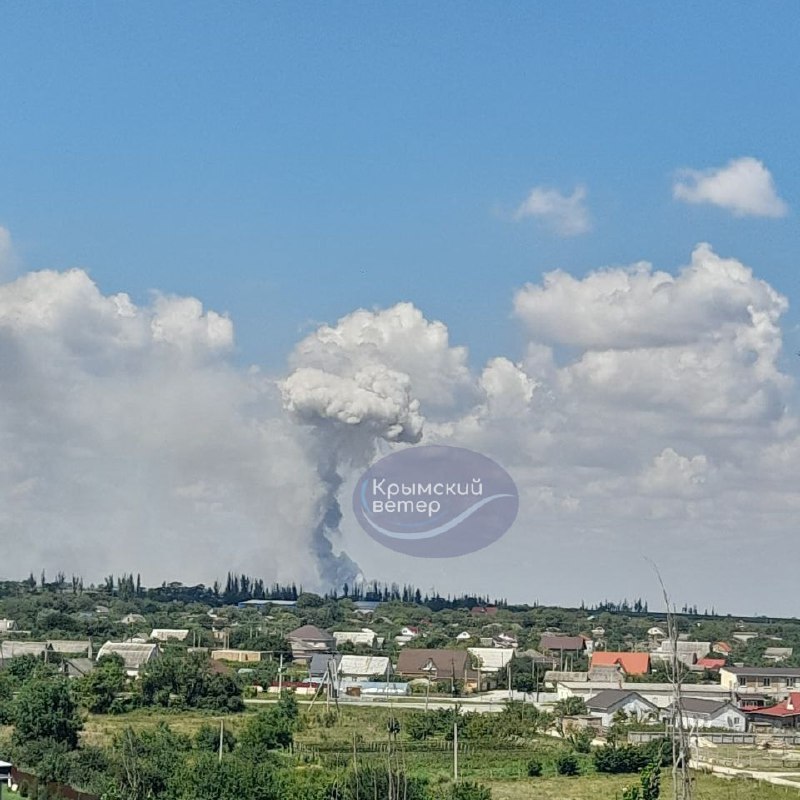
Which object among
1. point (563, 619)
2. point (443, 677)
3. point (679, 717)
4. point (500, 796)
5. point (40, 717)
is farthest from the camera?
point (563, 619)

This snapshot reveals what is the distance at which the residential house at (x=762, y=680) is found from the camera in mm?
42188

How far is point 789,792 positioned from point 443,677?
73.6 feet

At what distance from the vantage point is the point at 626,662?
45.8 metres

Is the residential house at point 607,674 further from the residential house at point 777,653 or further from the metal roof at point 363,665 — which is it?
the residential house at point 777,653

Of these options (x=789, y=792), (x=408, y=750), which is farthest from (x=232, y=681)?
(x=789, y=792)

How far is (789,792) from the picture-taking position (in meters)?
21.5

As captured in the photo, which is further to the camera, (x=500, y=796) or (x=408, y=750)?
(x=408, y=750)

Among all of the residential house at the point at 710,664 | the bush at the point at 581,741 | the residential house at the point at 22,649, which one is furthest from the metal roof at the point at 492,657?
the bush at the point at 581,741

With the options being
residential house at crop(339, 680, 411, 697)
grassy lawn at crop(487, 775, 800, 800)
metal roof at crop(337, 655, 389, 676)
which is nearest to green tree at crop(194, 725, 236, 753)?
grassy lawn at crop(487, 775, 800, 800)

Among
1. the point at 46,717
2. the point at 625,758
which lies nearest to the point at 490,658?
the point at 625,758

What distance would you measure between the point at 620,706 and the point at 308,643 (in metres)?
21.3

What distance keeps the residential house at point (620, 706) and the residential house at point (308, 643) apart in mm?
16684

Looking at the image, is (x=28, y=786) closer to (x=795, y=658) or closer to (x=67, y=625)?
(x=67, y=625)

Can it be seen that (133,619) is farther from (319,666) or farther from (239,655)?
(319,666)
